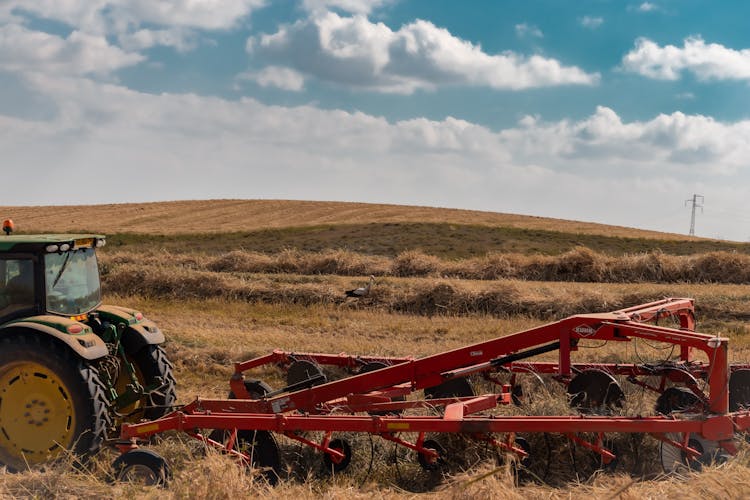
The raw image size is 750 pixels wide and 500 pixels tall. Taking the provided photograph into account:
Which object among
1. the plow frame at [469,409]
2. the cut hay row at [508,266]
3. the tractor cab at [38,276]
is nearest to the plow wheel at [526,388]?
the plow frame at [469,409]

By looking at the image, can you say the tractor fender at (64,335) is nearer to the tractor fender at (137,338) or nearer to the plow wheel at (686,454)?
the tractor fender at (137,338)

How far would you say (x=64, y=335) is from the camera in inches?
232

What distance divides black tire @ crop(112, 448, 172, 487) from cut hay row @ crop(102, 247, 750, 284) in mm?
15760

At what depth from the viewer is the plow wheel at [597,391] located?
6.76 m

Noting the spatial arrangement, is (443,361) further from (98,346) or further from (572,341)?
(98,346)

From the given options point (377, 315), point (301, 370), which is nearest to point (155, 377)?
point (301, 370)

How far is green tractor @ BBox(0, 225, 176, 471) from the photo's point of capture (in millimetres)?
5852

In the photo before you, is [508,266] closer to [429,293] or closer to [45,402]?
[429,293]

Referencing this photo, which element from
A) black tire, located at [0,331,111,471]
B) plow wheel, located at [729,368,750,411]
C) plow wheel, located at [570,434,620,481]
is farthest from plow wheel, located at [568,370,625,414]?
black tire, located at [0,331,111,471]

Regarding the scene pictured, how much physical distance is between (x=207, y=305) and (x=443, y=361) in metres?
11.3

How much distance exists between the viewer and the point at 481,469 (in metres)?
5.33

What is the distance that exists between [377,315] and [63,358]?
10134 mm

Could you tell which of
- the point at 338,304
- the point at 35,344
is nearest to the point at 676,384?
the point at 35,344

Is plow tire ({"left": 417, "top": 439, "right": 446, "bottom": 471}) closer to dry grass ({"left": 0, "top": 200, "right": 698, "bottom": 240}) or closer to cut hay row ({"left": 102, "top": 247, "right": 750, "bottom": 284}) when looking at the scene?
cut hay row ({"left": 102, "top": 247, "right": 750, "bottom": 284})
